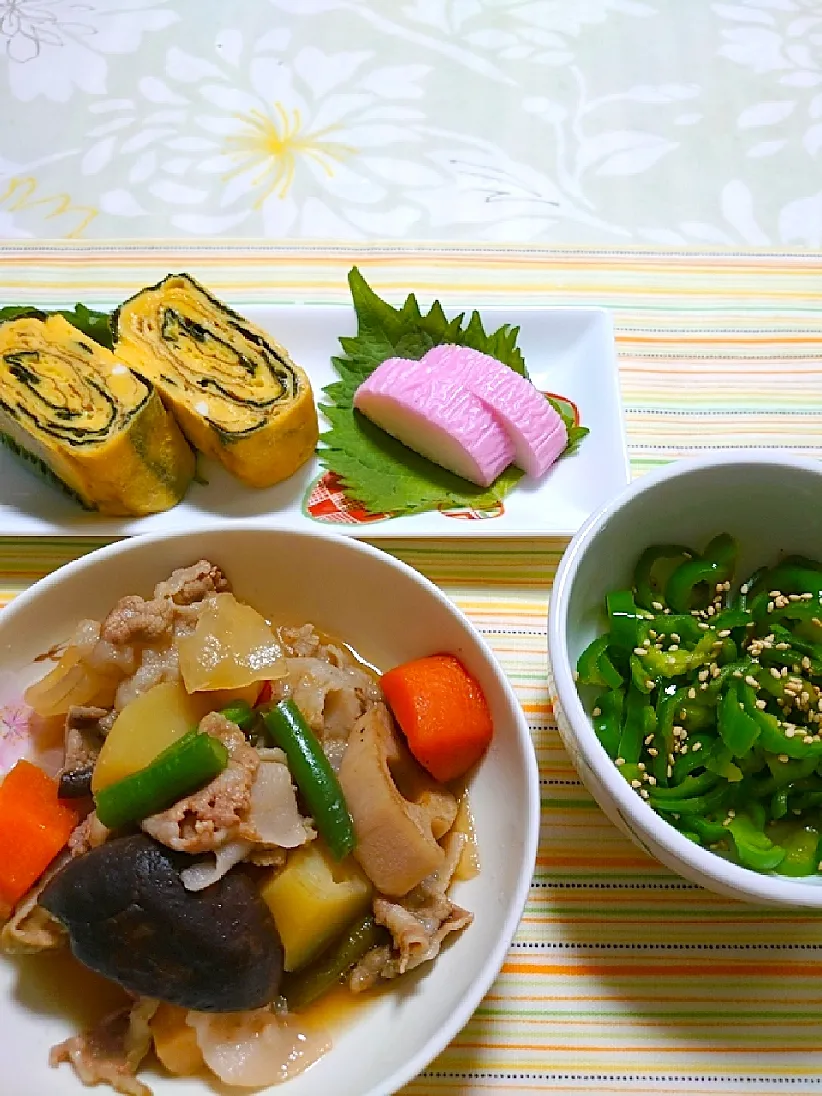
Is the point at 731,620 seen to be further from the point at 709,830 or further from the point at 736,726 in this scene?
the point at 709,830

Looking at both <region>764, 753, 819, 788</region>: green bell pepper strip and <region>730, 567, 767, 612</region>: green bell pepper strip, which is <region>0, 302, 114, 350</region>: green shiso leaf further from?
<region>764, 753, 819, 788</region>: green bell pepper strip

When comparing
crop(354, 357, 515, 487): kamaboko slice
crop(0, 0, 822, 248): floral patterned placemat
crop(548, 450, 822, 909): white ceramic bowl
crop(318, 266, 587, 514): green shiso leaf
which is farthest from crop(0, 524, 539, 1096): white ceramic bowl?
crop(0, 0, 822, 248): floral patterned placemat

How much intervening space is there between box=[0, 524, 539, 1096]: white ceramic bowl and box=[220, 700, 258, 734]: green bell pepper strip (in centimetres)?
26

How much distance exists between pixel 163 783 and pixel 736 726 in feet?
2.57

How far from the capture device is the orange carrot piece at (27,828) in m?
1.23

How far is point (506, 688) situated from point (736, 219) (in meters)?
1.62

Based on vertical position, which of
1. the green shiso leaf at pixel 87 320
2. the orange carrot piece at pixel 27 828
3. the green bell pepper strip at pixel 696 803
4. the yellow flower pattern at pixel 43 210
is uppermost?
the yellow flower pattern at pixel 43 210

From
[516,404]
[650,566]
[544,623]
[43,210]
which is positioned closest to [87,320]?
[43,210]

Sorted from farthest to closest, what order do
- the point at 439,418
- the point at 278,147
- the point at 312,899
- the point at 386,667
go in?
the point at 278,147, the point at 439,418, the point at 386,667, the point at 312,899

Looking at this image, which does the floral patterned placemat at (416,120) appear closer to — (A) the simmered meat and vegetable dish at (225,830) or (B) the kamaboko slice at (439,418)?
(B) the kamaboko slice at (439,418)

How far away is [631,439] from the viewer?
6.34ft

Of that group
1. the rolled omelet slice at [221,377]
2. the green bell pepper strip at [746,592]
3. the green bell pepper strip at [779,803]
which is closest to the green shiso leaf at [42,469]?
the rolled omelet slice at [221,377]

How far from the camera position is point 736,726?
4.07 feet

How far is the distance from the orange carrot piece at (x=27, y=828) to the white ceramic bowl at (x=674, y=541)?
736 mm
